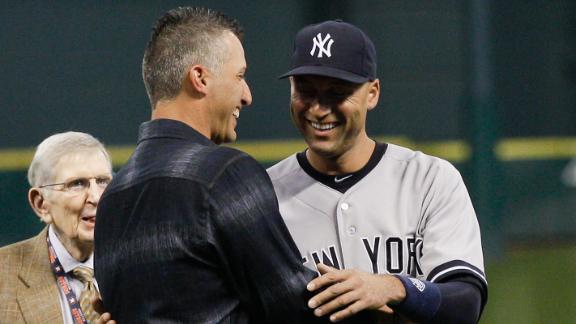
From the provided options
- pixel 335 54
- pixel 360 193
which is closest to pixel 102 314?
pixel 360 193

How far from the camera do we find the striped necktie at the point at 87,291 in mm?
3121

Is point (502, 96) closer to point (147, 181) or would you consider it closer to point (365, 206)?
point (365, 206)

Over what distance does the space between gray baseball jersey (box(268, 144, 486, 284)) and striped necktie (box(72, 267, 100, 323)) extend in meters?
0.72

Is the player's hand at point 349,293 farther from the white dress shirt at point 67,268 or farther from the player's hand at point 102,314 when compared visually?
the white dress shirt at point 67,268

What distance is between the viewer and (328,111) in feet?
8.77

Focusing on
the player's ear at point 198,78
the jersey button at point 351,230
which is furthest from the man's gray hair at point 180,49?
the jersey button at point 351,230

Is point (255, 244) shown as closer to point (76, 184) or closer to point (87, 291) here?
point (87, 291)

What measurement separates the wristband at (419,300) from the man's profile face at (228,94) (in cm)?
52

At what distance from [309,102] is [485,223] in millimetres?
4895

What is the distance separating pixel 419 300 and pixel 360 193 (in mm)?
426

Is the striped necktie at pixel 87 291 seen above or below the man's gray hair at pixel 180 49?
below

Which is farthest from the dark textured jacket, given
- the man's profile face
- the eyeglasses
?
the eyeglasses

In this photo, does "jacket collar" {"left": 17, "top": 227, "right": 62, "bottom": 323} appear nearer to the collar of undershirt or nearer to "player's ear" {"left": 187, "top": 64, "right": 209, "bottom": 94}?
the collar of undershirt

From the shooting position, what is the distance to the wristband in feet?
7.83
